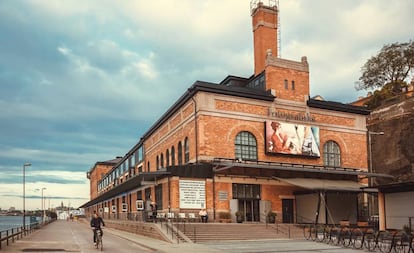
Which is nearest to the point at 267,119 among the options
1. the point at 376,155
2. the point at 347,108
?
the point at 347,108

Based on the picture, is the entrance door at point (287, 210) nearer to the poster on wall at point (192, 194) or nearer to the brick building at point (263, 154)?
the brick building at point (263, 154)

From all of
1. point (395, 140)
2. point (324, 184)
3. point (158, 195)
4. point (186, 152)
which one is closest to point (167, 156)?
point (186, 152)

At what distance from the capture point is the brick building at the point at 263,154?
37.1 m

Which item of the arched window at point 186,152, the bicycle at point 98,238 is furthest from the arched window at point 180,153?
the bicycle at point 98,238

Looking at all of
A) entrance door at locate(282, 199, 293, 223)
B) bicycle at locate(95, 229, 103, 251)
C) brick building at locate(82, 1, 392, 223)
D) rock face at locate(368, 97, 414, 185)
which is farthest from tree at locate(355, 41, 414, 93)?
bicycle at locate(95, 229, 103, 251)

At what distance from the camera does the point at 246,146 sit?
40.8 m

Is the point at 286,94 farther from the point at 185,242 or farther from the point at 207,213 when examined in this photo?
the point at 185,242

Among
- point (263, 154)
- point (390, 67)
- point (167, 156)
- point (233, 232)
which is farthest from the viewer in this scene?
point (390, 67)

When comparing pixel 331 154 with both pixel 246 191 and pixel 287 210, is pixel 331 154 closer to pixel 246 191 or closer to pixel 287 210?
pixel 287 210

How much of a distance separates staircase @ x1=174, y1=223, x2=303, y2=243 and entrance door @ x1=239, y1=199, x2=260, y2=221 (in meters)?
5.14

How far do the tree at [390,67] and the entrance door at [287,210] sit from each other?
33.8 m

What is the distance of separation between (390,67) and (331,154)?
28659 mm

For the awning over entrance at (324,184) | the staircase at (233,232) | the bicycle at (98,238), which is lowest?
the staircase at (233,232)

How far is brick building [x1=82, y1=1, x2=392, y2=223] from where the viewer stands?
37.1 metres
